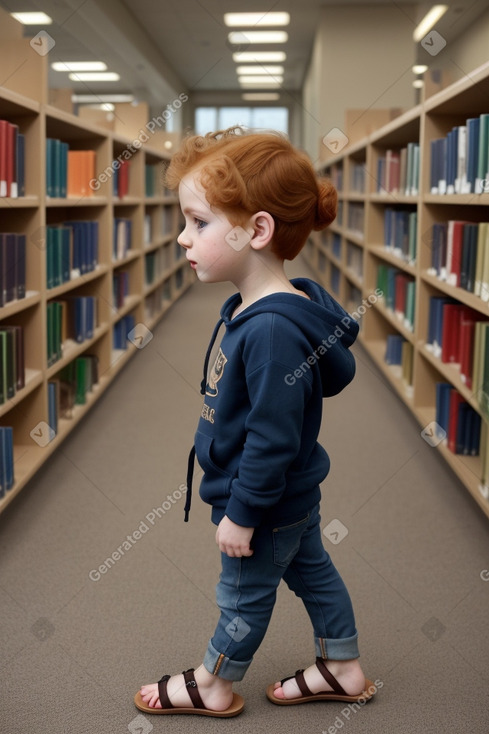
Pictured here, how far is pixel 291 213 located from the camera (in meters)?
1.45

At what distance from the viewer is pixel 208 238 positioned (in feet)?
4.73

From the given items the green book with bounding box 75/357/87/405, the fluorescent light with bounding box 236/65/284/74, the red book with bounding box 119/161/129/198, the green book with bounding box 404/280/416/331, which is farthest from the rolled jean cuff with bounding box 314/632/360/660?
the fluorescent light with bounding box 236/65/284/74

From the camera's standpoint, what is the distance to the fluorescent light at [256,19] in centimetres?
1130

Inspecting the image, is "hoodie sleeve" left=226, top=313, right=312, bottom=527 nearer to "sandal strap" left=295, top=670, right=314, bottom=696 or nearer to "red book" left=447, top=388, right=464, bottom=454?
"sandal strap" left=295, top=670, right=314, bottom=696

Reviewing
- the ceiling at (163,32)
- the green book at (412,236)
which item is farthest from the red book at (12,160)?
the ceiling at (163,32)

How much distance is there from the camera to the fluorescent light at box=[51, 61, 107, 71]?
13961mm

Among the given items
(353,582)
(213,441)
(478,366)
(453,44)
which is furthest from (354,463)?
(453,44)

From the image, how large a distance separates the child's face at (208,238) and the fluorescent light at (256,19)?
10.7 metres

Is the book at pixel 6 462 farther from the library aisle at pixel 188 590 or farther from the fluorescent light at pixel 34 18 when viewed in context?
the fluorescent light at pixel 34 18

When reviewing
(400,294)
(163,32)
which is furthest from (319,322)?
(163,32)

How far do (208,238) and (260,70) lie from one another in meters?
15.7

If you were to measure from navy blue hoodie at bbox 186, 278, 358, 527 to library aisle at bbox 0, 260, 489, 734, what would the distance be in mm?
547

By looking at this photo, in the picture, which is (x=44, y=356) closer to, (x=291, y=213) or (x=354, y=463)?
(x=354, y=463)

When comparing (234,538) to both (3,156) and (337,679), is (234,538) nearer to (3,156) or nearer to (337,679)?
(337,679)
